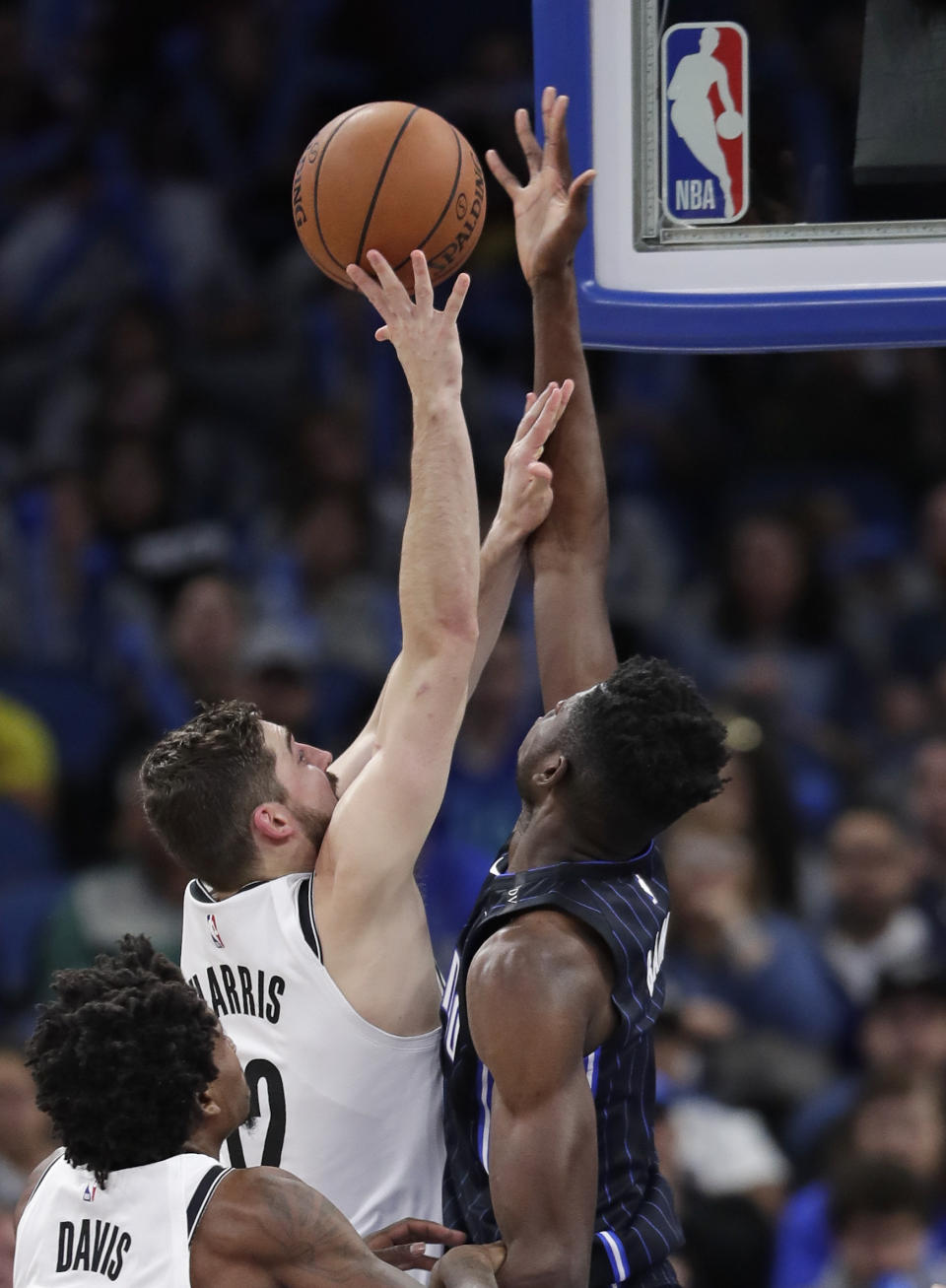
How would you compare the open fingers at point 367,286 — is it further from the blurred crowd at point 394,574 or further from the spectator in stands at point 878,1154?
the spectator in stands at point 878,1154

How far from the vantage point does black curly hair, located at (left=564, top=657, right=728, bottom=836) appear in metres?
3.12

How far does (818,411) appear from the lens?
762 centimetres

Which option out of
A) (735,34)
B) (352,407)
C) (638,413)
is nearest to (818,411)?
(638,413)

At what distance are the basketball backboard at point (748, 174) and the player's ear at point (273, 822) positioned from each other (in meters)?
1.12

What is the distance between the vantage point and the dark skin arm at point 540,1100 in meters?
2.86

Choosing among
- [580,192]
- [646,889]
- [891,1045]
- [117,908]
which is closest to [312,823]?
Result: [646,889]

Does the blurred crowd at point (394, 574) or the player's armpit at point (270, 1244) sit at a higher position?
the player's armpit at point (270, 1244)

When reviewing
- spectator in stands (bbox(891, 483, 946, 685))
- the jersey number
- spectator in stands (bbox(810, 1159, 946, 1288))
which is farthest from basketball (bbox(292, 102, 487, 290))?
spectator in stands (bbox(891, 483, 946, 685))

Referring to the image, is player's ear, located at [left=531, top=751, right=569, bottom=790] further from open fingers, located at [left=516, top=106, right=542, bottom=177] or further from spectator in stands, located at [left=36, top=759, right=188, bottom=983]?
spectator in stands, located at [left=36, top=759, right=188, bottom=983]

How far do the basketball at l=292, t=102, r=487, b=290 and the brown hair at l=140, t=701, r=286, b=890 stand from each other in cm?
90

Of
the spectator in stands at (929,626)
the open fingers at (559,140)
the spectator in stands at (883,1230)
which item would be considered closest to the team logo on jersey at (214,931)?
the open fingers at (559,140)

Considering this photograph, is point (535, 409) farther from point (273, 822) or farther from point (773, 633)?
point (773, 633)

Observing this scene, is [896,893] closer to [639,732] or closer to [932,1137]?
[932,1137]

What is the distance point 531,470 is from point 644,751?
85 centimetres
